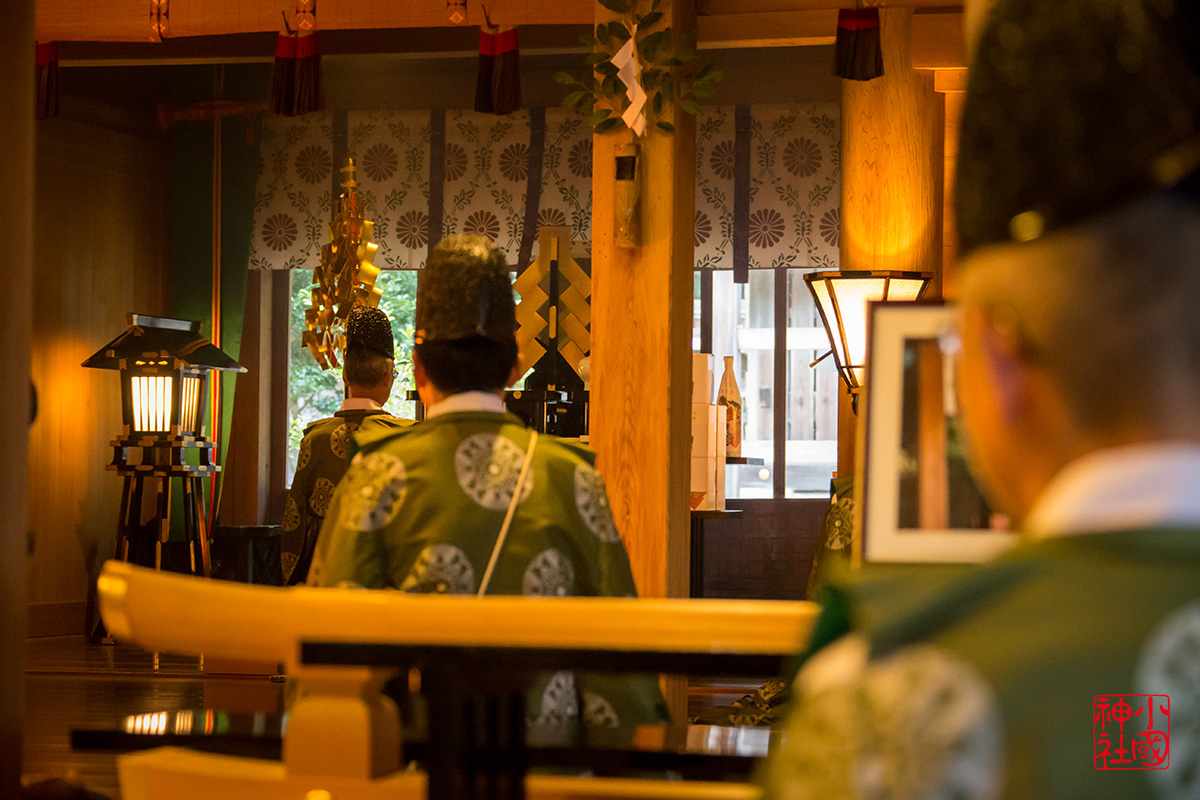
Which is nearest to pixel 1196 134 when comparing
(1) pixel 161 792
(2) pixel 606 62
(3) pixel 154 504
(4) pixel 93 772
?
(1) pixel 161 792

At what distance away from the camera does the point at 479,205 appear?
949 cm

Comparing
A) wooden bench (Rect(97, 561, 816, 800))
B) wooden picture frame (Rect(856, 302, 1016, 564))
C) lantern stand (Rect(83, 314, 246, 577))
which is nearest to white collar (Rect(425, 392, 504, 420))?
wooden picture frame (Rect(856, 302, 1016, 564))

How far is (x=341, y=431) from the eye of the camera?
4672mm

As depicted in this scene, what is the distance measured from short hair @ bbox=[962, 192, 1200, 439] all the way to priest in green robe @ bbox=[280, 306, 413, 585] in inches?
142

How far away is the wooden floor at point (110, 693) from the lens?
15.0 ft

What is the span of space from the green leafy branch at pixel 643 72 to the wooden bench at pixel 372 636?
297 centimetres

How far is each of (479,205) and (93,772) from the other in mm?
5949

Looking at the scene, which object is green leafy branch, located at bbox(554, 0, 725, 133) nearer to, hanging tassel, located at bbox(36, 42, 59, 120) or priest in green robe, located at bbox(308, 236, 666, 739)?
priest in green robe, located at bbox(308, 236, 666, 739)

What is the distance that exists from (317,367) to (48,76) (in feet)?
14.2

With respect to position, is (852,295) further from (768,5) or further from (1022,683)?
(1022,683)

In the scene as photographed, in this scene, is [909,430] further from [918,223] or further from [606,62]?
[918,223]

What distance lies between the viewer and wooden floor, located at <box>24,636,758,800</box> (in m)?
4.56

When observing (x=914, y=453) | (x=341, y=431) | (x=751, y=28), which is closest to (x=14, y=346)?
(x=914, y=453)

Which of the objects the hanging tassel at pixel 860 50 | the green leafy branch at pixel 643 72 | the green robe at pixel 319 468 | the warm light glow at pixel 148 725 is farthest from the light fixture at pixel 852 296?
the warm light glow at pixel 148 725
